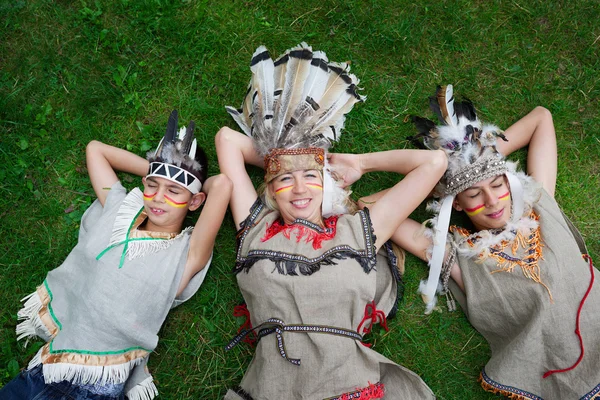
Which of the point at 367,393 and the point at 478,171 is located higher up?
the point at 478,171

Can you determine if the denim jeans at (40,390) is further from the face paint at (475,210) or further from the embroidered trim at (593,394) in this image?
the embroidered trim at (593,394)

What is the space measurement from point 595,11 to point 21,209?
217 inches

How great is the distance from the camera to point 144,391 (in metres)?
3.80

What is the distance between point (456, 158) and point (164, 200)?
227cm

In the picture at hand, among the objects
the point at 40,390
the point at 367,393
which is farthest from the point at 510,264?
the point at 40,390

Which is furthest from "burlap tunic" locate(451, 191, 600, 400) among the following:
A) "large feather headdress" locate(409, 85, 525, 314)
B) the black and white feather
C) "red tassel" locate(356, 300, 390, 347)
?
the black and white feather

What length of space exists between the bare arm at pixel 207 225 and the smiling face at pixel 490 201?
184 centimetres

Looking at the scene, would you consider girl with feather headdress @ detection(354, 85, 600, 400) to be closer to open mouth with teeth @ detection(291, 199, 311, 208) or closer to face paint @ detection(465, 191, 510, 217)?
face paint @ detection(465, 191, 510, 217)

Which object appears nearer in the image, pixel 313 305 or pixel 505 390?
pixel 313 305

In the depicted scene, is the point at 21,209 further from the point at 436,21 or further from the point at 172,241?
the point at 436,21

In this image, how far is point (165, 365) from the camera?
3.95m

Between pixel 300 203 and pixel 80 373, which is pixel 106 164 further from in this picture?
pixel 300 203

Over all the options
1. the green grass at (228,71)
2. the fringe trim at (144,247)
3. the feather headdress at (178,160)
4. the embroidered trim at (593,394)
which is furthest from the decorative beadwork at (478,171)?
the fringe trim at (144,247)

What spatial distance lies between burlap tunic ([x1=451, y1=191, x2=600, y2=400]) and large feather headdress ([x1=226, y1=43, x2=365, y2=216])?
134 cm
